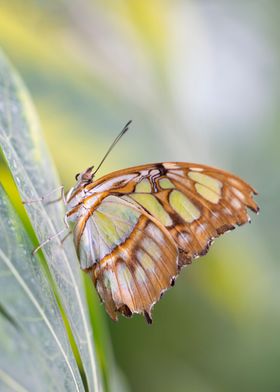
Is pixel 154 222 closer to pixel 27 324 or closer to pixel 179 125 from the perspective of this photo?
pixel 27 324

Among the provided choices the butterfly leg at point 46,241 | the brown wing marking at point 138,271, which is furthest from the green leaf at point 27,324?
the brown wing marking at point 138,271

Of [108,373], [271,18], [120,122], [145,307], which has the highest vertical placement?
[271,18]

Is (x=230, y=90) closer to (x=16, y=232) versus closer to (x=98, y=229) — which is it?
(x=98, y=229)

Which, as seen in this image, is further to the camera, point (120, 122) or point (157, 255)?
point (120, 122)

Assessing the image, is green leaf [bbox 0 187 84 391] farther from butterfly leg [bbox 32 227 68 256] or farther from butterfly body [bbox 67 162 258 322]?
butterfly body [bbox 67 162 258 322]

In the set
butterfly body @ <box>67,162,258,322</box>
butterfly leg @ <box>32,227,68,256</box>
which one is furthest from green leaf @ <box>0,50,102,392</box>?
butterfly body @ <box>67,162,258,322</box>

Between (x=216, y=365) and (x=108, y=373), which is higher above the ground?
(x=108, y=373)

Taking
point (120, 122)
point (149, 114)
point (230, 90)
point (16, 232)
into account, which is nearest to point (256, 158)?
point (230, 90)
